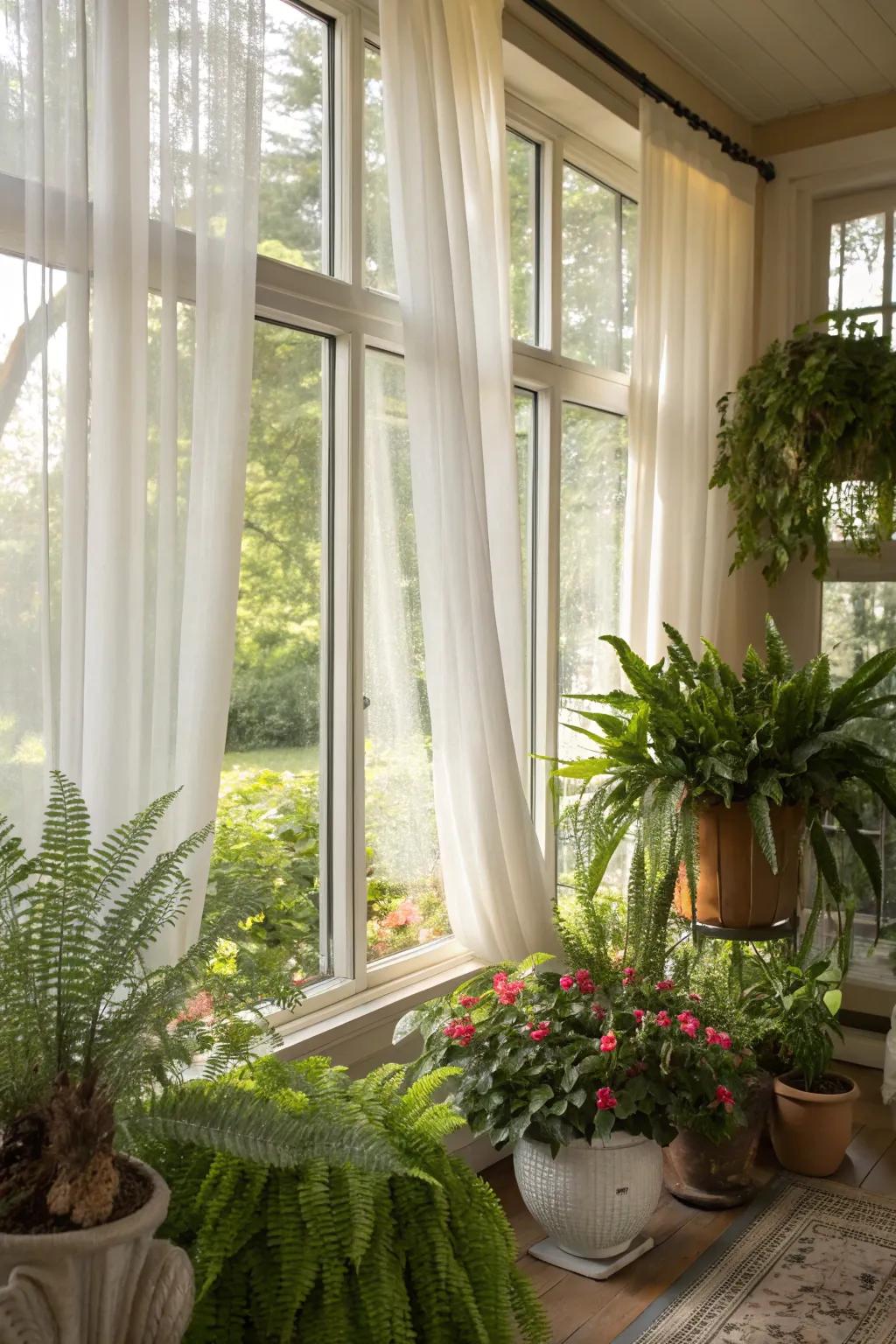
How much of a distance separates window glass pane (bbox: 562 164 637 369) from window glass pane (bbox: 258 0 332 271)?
40.7 inches

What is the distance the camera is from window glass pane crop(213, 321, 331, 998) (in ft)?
8.13

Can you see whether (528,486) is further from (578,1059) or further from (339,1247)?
(339,1247)

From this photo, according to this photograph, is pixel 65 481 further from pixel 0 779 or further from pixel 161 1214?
pixel 161 1214

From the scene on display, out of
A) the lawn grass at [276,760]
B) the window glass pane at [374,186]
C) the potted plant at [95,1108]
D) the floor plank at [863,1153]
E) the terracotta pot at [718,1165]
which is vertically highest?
the window glass pane at [374,186]

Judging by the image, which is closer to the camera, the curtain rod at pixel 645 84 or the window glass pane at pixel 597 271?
the curtain rod at pixel 645 84

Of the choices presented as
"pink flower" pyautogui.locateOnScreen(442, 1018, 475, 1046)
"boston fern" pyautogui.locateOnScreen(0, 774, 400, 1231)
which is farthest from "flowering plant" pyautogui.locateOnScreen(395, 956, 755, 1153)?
"boston fern" pyautogui.locateOnScreen(0, 774, 400, 1231)

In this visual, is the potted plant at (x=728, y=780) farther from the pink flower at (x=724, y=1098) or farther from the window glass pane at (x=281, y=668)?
the window glass pane at (x=281, y=668)

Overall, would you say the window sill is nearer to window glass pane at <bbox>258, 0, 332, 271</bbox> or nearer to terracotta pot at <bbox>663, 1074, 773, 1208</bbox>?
terracotta pot at <bbox>663, 1074, 773, 1208</bbox>

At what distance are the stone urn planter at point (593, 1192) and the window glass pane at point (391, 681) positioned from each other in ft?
2.09

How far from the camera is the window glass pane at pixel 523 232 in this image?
130 inches

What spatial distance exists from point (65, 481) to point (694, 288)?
2.41 m

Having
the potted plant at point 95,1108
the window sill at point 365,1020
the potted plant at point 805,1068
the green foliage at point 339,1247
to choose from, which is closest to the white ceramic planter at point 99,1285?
the potted plant at point 95,1108

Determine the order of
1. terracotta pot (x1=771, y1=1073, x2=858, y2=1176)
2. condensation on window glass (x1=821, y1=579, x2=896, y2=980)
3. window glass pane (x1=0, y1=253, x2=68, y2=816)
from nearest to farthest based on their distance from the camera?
window glass pane (x1=0, y1=253, x2=68, y2=816)
terracotta pot (x1=771, y1=1073, x2=858, y2=1176)
condensation on window glass (x1=821, y1=579, x2=896, y2=980)

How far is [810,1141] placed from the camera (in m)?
2.95
